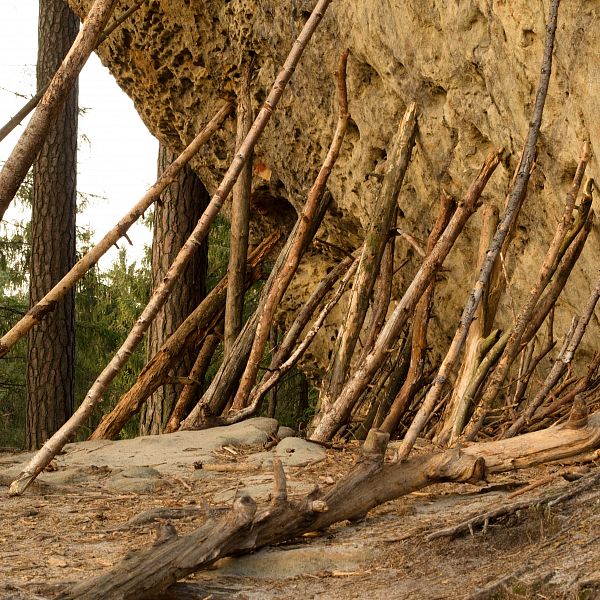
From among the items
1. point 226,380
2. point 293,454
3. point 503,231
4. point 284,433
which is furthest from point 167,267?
point 503,231

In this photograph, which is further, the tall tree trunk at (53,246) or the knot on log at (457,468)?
the tall tree trunk at (53,246)

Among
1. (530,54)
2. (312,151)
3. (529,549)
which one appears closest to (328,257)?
(312,151)

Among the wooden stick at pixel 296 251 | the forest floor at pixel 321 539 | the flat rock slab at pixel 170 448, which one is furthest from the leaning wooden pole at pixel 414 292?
the wooden stick at pixel 296 251

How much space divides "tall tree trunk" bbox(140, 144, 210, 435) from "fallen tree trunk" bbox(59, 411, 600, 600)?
195 inches

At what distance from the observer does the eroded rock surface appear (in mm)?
4602

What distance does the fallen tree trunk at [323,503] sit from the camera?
2.44 meters

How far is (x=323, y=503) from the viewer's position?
310 cm

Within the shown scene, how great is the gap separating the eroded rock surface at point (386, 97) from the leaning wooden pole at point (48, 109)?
6.74 ft

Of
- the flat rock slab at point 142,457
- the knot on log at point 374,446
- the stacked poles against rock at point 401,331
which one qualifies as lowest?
the flat rock slab at point 142,457

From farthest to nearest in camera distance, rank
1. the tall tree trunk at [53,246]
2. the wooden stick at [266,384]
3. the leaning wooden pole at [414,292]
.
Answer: the tall tree trunk at [53,246] → the wooden stick at [266,384] → the leaning wooden pole at [414,292]

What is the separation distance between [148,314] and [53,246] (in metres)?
4.49

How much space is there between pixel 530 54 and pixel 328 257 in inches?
151

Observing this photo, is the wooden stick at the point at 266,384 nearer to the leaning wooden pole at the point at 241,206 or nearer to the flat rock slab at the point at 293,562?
the leaning wooden pole at the point at 241,206

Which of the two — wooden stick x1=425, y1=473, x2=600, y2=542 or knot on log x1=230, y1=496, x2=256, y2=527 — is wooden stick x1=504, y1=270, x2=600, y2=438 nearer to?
wooden stick x1=425, y1=473, x2=600, y2=542
